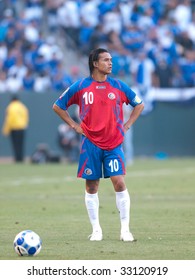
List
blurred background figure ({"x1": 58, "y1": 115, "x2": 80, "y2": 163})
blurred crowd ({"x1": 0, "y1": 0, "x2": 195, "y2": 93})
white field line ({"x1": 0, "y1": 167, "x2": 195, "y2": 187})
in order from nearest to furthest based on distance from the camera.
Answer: white field line ({"x1": 0, "y1": 167, "x2": 195, "y2": 187}) → blurred background figure ({"x1": 58, "y1": 115, "x2": 80, "y2": 163}) → blurred crowd ({"x1": 0, "y1": 0, "x2": 195, "y2": 93})

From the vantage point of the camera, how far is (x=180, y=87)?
36156 mm

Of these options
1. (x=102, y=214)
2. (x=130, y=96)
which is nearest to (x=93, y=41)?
(x=102, y=214)

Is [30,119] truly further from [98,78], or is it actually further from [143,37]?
[98,78]

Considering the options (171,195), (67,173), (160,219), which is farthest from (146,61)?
(160,219)

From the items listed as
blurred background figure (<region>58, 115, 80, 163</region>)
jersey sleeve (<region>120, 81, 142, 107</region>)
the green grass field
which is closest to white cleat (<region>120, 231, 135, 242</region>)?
the green grass field

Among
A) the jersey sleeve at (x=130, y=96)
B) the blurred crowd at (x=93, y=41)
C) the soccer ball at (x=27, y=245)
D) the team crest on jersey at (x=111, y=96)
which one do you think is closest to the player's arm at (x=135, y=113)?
the jersey sleeve at (x=130, y=96)

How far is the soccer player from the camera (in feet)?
40.7

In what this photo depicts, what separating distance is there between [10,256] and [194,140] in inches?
1034

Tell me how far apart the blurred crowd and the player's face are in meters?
21.3

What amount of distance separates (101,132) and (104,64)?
0.85 m

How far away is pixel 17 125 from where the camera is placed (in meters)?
33.3

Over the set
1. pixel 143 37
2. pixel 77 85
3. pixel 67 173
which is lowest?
pixel 67 173

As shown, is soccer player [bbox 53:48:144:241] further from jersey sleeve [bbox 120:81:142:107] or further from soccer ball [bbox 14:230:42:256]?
soccer ball [bbox 14:230:42:256]

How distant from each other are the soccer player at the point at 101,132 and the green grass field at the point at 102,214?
49 centimetres
